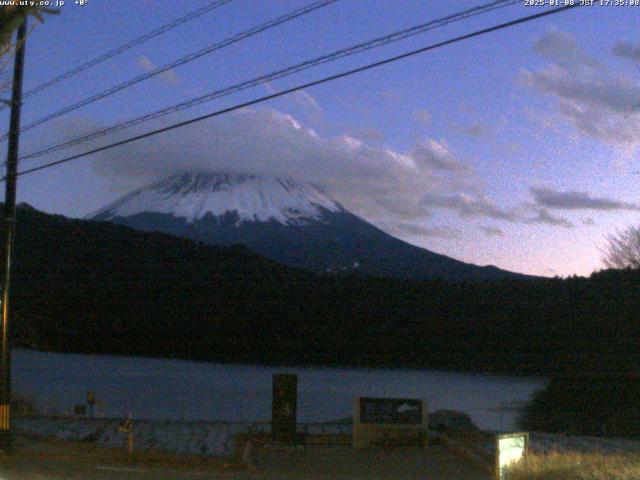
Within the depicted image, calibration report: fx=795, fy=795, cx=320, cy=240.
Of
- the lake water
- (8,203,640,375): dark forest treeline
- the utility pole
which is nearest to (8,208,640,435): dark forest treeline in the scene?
(8,203,640,375): dark forest treeline

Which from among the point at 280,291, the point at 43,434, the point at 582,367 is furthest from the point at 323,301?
the point at 43,434

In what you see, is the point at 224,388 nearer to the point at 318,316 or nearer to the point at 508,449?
the point at 318,316

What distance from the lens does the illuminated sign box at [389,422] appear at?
711 inches

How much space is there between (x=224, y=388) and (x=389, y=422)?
2045 cm

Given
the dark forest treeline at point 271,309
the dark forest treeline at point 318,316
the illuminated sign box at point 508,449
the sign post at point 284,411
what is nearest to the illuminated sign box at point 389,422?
the sign post at point 284,411

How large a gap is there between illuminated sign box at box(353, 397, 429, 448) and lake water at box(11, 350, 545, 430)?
32.6 ft

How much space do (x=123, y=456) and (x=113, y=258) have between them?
179ft

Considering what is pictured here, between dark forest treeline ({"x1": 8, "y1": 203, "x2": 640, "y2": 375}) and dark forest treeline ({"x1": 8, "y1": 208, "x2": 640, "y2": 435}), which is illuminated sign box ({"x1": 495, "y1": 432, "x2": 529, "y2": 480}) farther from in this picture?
dark forest treeline ({"x1": 8, "y1": 203, "x2": 640, "y2": 375})

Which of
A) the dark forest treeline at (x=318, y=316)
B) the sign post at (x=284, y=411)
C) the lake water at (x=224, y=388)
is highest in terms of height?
the dark forest treeline at (x=318, y=316)

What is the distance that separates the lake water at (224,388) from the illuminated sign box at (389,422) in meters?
9.93

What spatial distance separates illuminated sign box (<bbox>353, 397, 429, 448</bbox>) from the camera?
1806 cm

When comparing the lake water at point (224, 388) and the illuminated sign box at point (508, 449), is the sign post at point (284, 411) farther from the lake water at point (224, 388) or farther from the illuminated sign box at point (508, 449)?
the lake water at point (224, 388)

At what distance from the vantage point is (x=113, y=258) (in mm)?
68125

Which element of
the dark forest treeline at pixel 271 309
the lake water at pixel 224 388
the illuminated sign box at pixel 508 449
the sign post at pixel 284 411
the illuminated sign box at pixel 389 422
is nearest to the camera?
the illuminated sign box at pixel 508 449
